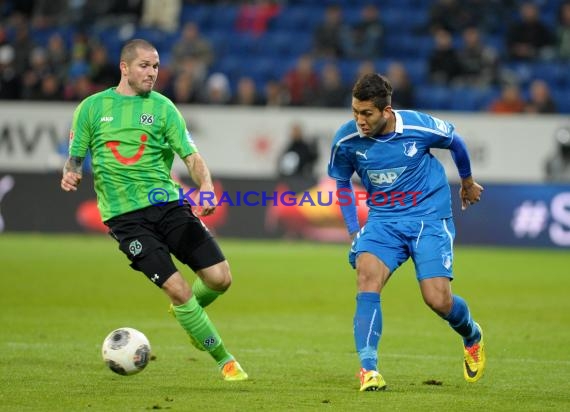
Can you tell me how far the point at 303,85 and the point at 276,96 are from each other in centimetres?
60

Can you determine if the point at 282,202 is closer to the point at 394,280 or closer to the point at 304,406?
the point at 394,280

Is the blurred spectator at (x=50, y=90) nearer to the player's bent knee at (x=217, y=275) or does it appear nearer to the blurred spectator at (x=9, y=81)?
the blurred spectator at (x=9, y=81)

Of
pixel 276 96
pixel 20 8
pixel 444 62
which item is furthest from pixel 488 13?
pixel 20 8

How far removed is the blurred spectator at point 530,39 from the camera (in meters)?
23.4

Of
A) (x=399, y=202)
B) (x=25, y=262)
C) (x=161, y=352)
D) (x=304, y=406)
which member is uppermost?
Result: (x=399, y=202)

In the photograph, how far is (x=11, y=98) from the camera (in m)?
24.4

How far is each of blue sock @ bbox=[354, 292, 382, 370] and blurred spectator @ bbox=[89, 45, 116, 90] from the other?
54.8 feet

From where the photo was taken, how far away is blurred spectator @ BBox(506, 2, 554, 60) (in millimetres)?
23438

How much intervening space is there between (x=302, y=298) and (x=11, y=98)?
12516 millimetres

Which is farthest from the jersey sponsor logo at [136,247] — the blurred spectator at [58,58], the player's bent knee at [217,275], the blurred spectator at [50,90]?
the blurred spectator at [58,58]

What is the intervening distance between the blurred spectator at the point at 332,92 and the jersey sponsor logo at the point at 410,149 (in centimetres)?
1499

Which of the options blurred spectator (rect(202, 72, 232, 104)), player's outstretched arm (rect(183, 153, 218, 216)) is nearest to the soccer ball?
player's outstretched arm (rect(183, 153, 218, 216))

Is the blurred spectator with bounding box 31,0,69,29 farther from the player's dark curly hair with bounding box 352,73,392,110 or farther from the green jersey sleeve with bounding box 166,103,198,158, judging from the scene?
the player's dark curly hair with bounding box 352,73,392,110

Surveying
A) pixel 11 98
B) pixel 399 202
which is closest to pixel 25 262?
pixel 11 98
